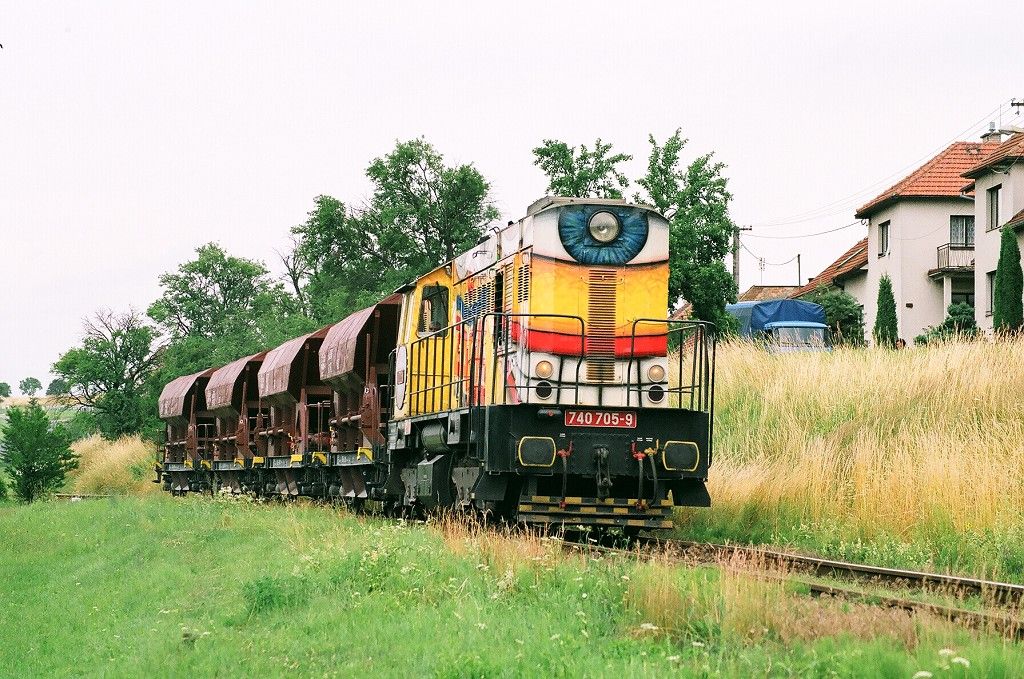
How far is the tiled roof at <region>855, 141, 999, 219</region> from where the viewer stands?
152 ft

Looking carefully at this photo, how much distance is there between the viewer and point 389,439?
1616 centimetres

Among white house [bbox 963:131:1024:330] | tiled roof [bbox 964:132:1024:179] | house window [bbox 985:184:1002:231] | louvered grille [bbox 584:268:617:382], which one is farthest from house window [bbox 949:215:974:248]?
louvered grille [bbox 584:268:617:382]

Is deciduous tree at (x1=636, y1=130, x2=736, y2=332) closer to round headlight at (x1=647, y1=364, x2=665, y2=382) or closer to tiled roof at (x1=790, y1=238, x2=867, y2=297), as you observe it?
tiled roof at (x1=790, y1=238, x2=867, y2=297)

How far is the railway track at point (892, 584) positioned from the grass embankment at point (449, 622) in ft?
1.20

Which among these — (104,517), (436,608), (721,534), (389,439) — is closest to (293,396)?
(104,517)

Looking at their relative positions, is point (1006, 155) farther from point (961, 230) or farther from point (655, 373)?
point (655, 373)

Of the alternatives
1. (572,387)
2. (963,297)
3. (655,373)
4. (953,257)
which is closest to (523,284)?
(572,387)

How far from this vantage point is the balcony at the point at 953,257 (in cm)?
4525

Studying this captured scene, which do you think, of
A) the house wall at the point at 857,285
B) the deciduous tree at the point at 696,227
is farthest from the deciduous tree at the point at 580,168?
the house wall at the point at 857,285

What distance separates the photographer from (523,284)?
1296 centimetres

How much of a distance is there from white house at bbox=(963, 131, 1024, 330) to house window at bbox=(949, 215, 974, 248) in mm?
6121

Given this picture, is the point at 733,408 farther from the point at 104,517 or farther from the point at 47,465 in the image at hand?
the point at 47,465

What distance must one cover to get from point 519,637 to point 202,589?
5252 millimetres

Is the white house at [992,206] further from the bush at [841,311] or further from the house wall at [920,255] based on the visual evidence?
the house wall at [920,255]
